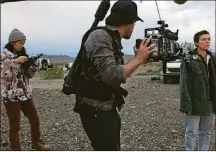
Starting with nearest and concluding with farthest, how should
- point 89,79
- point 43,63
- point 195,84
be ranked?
1. point 89,79
2. point 195,84
3. point 43,63

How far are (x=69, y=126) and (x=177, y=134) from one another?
6.26 feet

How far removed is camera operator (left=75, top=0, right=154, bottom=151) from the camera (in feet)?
8.64

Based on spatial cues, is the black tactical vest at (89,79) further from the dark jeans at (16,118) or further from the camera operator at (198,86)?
the dark jeans at (16,118)

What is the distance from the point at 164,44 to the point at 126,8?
0.36 meters

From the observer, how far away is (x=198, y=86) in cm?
452

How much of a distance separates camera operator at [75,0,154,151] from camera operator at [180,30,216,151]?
172 cm

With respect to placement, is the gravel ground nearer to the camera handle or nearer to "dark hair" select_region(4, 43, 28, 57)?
"dark hair" select_region(4, 43, 28, 57)

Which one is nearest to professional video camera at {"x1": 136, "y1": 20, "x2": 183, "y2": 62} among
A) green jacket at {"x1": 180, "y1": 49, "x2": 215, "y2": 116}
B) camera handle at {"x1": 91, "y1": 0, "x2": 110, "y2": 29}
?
camera handle at {"x1": 91, "y1": 0, "x2": 110, "y2": 29}

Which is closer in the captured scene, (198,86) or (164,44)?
(164,44)

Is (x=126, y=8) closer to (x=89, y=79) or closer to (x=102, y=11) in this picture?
(x=102, y=11)

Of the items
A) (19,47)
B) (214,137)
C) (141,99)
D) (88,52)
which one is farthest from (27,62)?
(141,99)

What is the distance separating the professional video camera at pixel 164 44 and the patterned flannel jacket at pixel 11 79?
7.86 ft

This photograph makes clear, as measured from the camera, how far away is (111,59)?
263 centimetres

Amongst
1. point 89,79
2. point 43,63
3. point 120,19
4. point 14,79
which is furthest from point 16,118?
point 120,19
